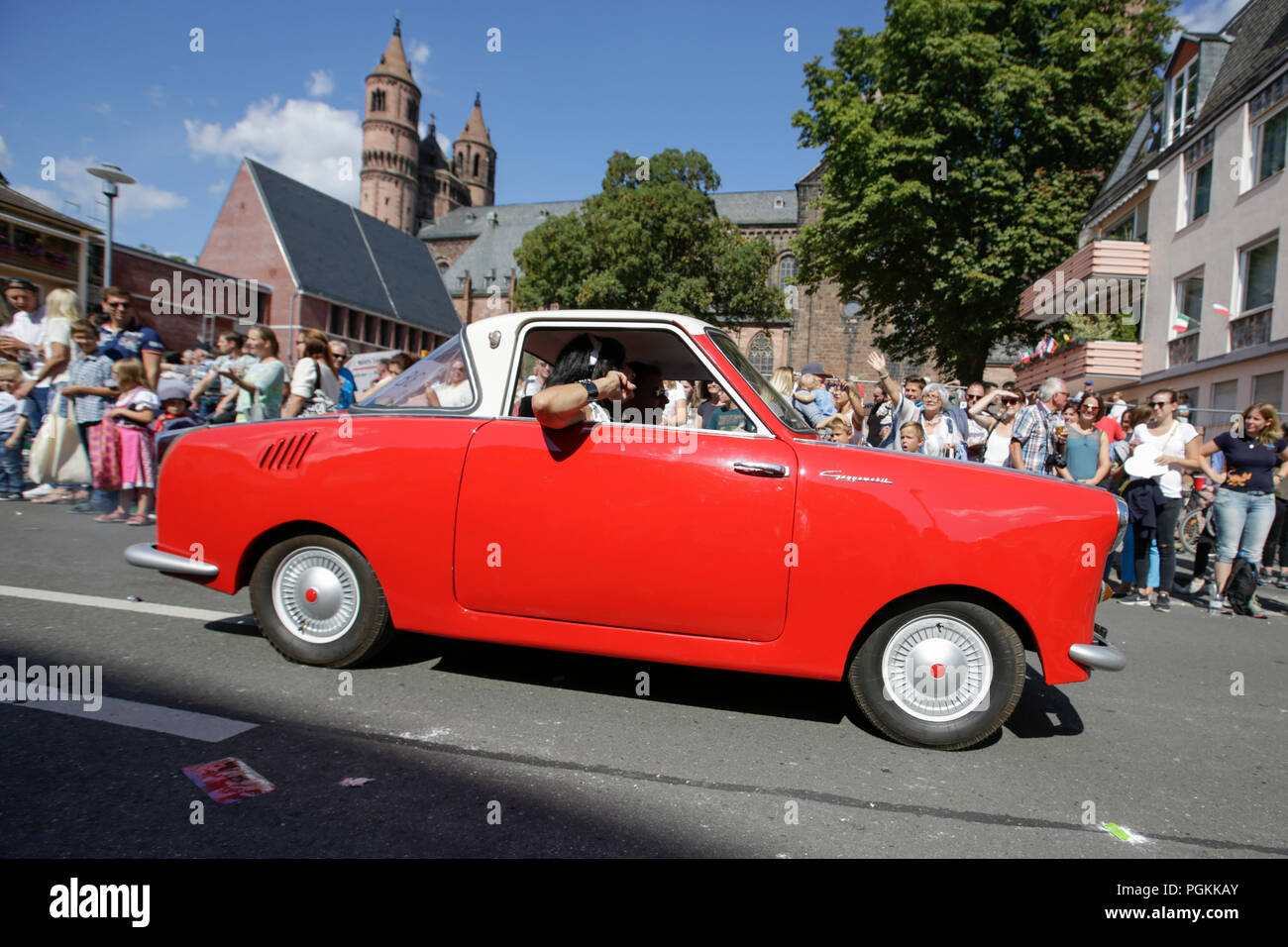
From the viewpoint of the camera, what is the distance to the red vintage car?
11.0 ft

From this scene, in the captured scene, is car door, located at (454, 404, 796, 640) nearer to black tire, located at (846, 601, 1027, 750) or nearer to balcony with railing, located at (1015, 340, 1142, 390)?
black tire, located at (846, 601, 1027, 750)

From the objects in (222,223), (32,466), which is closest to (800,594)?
(32,466)

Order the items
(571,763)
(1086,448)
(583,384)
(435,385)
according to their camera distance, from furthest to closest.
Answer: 1. (1086,448)
2. (435,385)
3. (583,384)
4. (571,763)

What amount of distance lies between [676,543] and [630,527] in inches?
8.3

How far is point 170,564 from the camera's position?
161 inches

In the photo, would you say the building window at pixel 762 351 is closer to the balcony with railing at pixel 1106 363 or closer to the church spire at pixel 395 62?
the balcony with railing at pixel 1106 363

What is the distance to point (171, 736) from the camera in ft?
9.84

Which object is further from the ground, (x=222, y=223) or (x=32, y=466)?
(x=222, y=223)

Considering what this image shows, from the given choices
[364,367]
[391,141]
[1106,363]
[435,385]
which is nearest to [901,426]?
[435,385]

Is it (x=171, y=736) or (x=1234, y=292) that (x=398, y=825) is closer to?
(x=171, y=736)

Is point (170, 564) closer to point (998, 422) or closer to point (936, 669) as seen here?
point (936, 669)

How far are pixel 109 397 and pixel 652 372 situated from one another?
6.87m

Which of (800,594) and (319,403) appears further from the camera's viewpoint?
(319,403)
